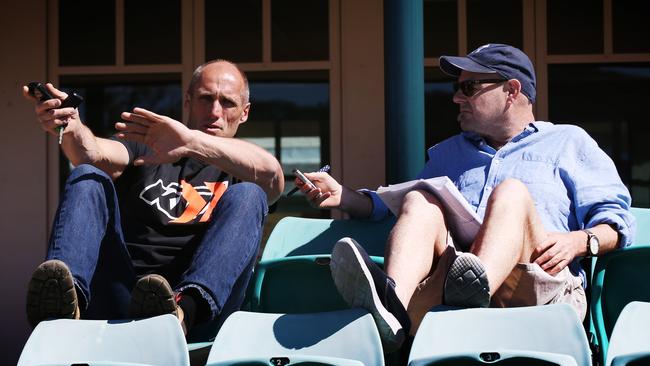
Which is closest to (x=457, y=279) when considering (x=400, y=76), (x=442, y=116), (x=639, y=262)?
(x=639, y=262)

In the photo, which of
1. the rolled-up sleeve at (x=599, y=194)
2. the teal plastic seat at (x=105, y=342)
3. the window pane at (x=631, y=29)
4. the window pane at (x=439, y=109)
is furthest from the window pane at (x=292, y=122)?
the teal plastic seat at (x=105, y=342)

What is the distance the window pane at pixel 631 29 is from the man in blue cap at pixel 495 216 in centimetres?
214

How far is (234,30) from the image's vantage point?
5695 mm

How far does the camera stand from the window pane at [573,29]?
18.3 feet

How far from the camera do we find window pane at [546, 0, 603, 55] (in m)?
5.59

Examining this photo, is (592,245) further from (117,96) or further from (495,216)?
(117,96)

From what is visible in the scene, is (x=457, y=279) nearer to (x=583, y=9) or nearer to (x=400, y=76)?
(x=400, y=76)

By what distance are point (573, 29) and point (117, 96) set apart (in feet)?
8.75

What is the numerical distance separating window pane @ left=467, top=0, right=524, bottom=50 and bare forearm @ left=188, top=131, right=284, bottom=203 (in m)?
2.39

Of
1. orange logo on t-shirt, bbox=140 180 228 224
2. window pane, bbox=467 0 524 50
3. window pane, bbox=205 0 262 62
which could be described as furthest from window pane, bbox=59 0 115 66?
orange logo on t-shirt, bbox=140 180 228 224

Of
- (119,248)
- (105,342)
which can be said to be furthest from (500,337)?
(119,248)

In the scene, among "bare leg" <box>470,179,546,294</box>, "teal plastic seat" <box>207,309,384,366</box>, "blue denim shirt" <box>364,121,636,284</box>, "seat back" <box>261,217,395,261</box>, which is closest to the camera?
"teal plastic seat" <box>207,309,384,366</box>

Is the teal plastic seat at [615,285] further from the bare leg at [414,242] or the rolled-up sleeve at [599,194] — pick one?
the bare leg at [414,242]

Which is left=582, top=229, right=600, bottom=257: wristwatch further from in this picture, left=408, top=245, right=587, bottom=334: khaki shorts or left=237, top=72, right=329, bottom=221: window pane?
left=237, top=72, right=329, bottom=221: window pane
